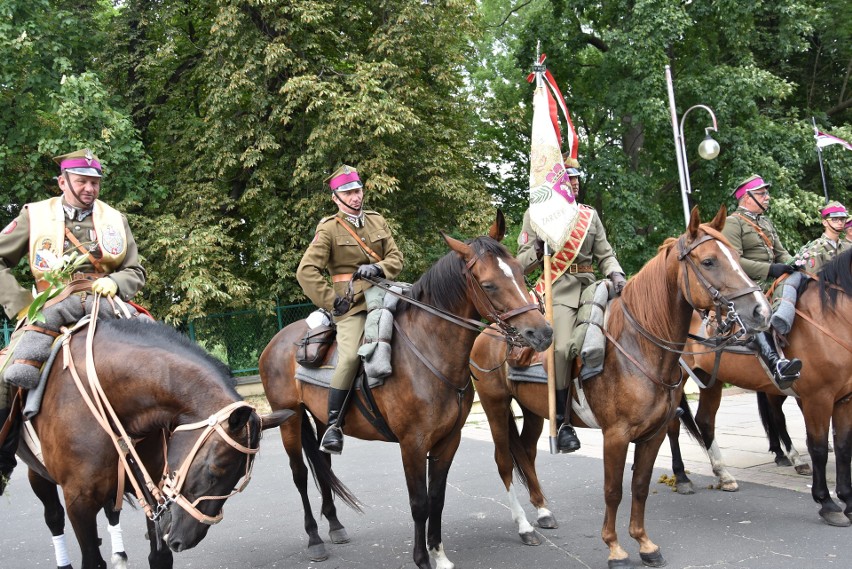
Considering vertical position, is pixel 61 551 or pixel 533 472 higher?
pixel 533 472

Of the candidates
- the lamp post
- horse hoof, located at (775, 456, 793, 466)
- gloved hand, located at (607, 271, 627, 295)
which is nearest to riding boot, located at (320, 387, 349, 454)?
gloved hand, located at (607, 271, 627, 295)

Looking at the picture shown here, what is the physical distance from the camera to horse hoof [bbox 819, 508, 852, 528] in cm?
562

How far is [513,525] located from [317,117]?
12.7 meters

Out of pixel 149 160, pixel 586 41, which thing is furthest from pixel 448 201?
pixel 586 41

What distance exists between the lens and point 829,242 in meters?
8.20

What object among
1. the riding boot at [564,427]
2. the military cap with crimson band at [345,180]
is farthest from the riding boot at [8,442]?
the riding boot at [564,427]

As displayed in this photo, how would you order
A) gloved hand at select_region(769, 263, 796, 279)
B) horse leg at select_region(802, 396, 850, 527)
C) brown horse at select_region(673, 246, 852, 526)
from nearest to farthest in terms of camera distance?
horse leg at select_region(802, 396, 850, 527) → brown horse at select_region(673, 246, 852, 526) → gloved hand at select_region(769, 263, 796, 279)

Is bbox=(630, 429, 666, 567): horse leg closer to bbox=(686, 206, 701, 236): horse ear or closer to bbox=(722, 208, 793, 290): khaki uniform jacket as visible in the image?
bbox=(686, 206, 701, 236): horse ear

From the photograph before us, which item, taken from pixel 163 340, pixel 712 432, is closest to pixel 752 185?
pixel 712 432

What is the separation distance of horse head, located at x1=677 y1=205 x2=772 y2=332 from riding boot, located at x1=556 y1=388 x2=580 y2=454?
1199mm

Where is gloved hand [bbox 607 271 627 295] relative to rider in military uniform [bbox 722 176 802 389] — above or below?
below

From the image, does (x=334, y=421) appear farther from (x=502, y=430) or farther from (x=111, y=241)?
(x=111, y=241)

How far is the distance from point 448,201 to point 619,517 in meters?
12.1

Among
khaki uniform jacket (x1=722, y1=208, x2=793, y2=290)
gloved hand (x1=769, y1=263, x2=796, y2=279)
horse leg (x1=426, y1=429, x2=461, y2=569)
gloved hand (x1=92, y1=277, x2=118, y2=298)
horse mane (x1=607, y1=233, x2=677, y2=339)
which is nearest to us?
gloved hand (x1=92, y1=277, x2=118, y2=298)
